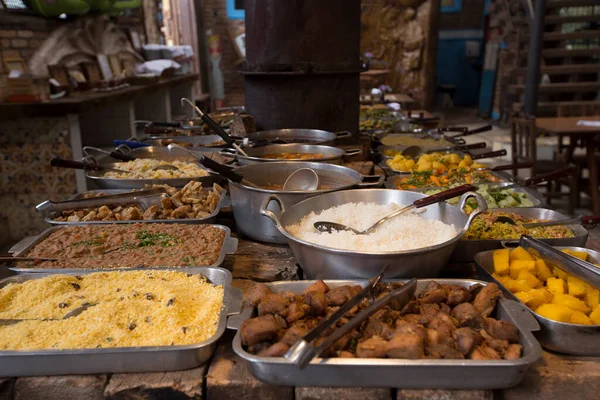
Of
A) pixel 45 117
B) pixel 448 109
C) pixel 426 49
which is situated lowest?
pixel 448 109

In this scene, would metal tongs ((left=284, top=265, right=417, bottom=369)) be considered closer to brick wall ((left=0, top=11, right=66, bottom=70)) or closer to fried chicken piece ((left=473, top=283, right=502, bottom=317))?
fried chicken piece ((left=473, top=283, right=502, bottom=317))

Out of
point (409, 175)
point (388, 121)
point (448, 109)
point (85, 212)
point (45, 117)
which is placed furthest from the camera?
point (448, 109)

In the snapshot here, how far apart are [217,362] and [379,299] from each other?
44cm

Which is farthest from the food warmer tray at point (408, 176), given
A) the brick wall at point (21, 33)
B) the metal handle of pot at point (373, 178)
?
the brick wall at point (21, 33)

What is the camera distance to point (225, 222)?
234 cm

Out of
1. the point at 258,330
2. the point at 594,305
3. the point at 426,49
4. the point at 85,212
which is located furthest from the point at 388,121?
the point at 426,49

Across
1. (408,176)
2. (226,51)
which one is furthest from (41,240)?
(226,51)

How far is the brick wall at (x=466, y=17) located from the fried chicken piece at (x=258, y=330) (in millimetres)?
15371

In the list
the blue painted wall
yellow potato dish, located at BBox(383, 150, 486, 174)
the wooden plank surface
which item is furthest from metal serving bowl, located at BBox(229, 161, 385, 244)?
the blue painted wall

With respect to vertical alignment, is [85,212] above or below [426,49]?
below

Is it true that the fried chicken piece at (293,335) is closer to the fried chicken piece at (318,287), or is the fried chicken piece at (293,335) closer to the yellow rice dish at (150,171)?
the fried chicken piece at (318,287)

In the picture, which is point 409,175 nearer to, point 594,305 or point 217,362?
point 594,305

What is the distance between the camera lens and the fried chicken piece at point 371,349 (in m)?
1.09

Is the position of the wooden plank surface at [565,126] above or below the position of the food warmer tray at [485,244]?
below
